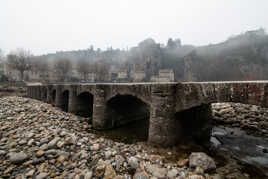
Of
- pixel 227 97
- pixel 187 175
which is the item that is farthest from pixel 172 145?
pixel 227 97

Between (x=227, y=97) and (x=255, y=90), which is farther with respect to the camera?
(x=227, y=97)

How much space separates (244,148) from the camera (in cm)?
650

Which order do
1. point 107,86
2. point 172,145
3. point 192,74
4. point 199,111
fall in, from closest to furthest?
point 172,145 < point 199,111 < point 107,86 < point 192,74

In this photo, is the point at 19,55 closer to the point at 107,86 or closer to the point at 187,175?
the point at 107,86

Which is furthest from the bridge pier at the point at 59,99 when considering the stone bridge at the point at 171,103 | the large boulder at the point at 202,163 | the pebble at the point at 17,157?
the large boulder at the point at 202,163

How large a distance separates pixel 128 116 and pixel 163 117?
6.20 metres

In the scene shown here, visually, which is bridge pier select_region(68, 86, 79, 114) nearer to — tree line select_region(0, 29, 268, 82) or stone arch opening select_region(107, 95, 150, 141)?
stone arch opening select_region(107, 95, 150, 141)

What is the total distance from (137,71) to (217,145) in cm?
6609

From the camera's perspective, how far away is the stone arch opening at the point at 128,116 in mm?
8602

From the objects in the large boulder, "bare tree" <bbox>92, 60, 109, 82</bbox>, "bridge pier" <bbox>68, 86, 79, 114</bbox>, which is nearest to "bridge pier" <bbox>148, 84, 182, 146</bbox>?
the large boulder

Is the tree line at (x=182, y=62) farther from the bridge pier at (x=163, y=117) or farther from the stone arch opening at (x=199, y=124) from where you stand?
the bridge pier at (x=163, y=117)

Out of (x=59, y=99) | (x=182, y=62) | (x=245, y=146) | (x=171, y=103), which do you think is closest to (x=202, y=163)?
(x=171, y=103)

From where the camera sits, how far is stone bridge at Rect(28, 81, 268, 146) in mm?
3798

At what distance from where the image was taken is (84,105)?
13500mm
